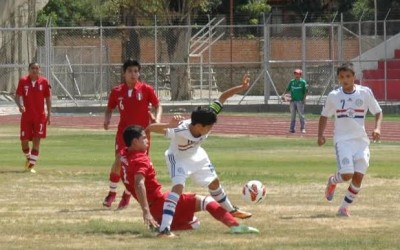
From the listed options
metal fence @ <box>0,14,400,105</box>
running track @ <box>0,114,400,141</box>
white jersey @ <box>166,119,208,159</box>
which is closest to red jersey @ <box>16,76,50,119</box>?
white jersey @ <box>166,119,208,159</box>

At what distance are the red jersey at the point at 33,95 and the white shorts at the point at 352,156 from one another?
29.2ft

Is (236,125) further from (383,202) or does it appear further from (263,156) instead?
(383,202)

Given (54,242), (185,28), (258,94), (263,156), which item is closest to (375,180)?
(263,156)

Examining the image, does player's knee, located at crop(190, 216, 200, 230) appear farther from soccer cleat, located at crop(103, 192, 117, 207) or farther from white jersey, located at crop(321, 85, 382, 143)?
soccer cleat, located at crop(103, 192, 117, 207)

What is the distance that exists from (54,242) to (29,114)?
1042cm

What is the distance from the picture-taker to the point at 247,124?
4034cm

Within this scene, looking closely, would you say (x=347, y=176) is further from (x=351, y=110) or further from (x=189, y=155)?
(x=189, y=155)

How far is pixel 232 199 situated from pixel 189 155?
12.4 feet

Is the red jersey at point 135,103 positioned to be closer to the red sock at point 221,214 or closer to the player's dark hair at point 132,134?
the player's dark hair at point 132,134

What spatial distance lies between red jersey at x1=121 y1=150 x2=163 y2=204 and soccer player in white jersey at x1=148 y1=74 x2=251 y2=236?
0.25 meters

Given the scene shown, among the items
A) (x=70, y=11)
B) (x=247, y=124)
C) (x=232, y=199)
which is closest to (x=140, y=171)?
(x=232, y=199)

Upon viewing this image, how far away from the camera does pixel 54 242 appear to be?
12594 millimetres

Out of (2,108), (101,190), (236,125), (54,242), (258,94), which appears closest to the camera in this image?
(54,242)

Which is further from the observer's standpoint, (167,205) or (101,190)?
(101,190)
